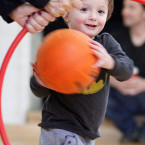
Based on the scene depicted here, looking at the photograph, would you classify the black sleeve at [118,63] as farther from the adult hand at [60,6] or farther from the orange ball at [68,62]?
the adult hand at [60,6]

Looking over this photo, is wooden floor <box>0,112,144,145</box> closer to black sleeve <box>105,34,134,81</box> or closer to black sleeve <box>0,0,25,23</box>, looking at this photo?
black sleeve <box>105,34,134,81</box>

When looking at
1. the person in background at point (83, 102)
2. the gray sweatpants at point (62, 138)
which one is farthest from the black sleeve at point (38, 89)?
the gray sweatpants at point (62, 138)

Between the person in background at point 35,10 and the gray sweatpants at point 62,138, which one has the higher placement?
the person in background at point 35,10

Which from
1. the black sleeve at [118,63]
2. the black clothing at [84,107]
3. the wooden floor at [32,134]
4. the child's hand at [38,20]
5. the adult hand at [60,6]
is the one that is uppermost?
the adult hand at [60,6]

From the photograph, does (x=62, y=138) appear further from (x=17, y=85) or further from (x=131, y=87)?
(x=17, y=85)

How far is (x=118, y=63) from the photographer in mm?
1576

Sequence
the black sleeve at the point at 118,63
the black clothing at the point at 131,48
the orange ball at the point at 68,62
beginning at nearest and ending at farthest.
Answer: the orange ball at the point at 68,62 < the black sleeve at the point at 118,63 < the black clothing at the point at 131,48

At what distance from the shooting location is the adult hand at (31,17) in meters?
1.60

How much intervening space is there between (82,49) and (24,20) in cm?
31

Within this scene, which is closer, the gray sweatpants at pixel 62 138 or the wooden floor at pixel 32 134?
the gray sweatpants at pixel 62 138

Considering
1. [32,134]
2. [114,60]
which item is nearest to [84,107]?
A: [114,60]

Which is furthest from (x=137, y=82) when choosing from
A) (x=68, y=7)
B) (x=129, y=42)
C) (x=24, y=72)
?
(x=68, y=7)

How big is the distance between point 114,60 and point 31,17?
14.7 inches

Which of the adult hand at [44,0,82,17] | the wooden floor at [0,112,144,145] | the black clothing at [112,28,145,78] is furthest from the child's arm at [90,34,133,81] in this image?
the wooden floor at [0,112,144,145]
